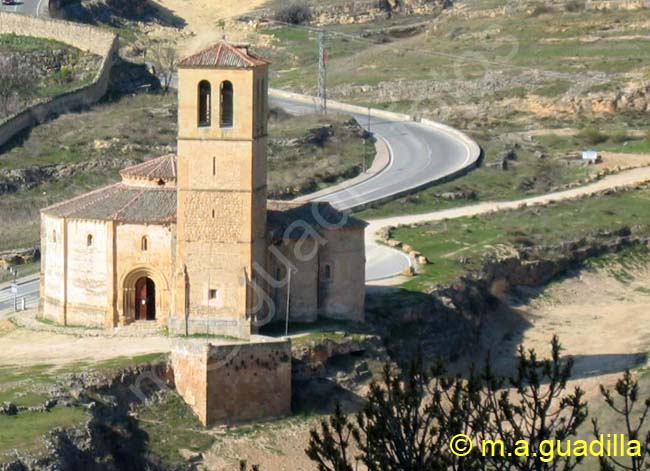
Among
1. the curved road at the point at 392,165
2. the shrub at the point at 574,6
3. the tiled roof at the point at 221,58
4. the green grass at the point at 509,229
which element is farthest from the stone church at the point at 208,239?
the shrub at the point at 574,6

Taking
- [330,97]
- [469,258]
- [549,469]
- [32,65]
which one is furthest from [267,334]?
[330,97]

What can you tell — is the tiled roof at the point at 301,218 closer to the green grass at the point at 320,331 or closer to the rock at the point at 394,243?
the green grass at the point at 320,331

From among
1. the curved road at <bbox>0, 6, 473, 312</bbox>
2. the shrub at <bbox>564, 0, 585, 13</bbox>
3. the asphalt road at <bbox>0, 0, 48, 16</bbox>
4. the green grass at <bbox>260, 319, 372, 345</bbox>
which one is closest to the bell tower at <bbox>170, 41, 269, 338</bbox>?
the green grass at <bbox>260, 319, 372, 345</bbox>

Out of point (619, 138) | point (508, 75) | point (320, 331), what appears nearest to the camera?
point (320, 331)

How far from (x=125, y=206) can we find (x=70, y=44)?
33.4m

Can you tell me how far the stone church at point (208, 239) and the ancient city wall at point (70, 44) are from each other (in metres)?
24.0

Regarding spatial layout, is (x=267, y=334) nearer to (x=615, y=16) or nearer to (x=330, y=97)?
(x=330, y=97)

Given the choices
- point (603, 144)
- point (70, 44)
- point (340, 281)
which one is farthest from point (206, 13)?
point (340, 281)

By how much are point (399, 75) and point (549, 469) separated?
75254 millimetres

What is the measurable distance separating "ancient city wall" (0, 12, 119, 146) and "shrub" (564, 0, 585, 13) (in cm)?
3505

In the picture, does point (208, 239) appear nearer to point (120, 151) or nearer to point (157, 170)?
point (157, 170)

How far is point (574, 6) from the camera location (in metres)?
123

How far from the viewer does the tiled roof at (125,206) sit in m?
61.5

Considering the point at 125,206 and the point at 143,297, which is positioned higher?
the point at 125,206
